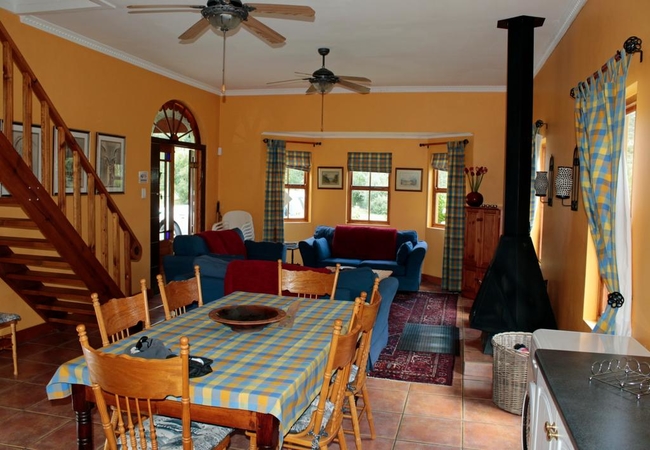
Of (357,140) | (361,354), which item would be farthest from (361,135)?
(361,354)

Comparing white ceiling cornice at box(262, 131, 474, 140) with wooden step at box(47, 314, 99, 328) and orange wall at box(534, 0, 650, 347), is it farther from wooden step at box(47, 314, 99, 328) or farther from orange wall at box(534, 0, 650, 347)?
wooden step at box(47, 314, 99, 328)

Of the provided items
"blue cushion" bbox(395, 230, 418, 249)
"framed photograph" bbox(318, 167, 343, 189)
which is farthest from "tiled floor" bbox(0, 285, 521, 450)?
"framed photograph" bbox(318, 167, 343, 189)

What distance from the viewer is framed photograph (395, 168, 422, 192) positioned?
9094mm

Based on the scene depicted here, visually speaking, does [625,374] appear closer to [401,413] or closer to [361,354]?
[361,354]

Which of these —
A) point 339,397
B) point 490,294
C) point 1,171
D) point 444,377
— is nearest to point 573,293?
point 490,294

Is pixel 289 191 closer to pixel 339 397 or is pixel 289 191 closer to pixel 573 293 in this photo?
pixel 573 293

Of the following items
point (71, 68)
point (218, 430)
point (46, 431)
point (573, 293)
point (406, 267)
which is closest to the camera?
point (218, 430)

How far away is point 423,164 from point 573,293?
5135 mm

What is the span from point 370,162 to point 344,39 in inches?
148

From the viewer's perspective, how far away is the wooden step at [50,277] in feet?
15.8

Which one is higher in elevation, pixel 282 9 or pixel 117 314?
pixel 282 9

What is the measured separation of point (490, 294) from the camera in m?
4.50

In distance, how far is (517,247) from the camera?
14.7 ft

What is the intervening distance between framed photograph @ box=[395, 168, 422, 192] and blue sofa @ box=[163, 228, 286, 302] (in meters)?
2.78
